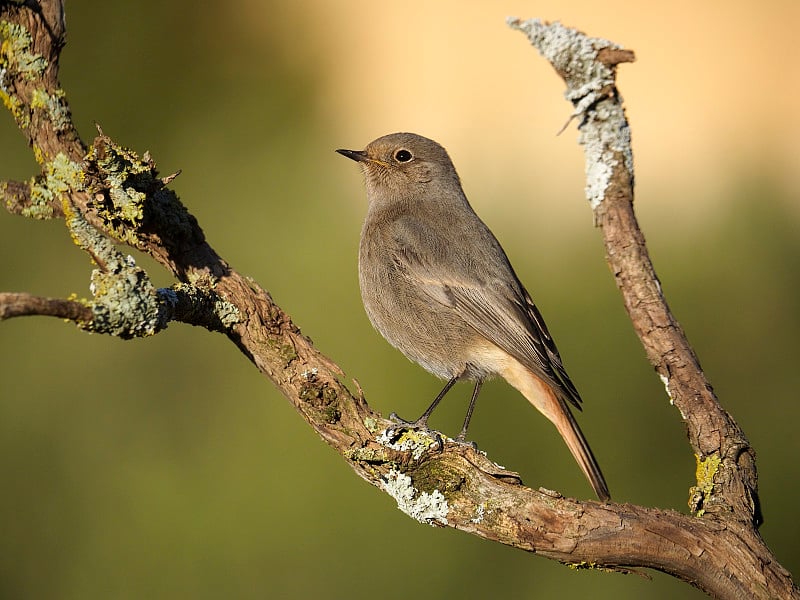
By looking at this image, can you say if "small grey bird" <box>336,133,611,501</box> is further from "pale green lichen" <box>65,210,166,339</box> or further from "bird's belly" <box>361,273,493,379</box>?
"pale green lichen" <box>65,210,166,339</box>

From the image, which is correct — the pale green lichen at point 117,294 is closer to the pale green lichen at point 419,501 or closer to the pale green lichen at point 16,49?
the pale green lichen at point 16,49

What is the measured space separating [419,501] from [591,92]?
1.66 metres

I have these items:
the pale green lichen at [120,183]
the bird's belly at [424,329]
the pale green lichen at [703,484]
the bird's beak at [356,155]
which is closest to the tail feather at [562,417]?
the bird's belly at [424,329]

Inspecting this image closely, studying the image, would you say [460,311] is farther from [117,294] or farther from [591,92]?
[117,294]

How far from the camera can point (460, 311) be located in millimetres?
3986

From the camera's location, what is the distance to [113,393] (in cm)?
470

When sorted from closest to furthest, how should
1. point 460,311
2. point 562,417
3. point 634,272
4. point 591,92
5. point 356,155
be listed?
point 634,272 → point 591,92 → point 562,417 → point 460,311 → point 356,155

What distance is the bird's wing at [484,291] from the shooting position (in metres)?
3.87

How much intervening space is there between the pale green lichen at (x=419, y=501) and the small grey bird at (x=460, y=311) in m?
1.21

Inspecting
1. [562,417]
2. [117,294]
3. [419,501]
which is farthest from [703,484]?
[117,294]

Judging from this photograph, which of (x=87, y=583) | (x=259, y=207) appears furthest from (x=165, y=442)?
(x=259, y=207)

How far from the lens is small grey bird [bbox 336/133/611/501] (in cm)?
386

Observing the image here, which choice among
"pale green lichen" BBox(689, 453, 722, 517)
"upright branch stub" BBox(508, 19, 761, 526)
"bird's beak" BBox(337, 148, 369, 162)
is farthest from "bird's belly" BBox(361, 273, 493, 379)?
"pale green lichen" BBox(689, 453, 722, 517)

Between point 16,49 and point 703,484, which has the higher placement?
point 703,484
